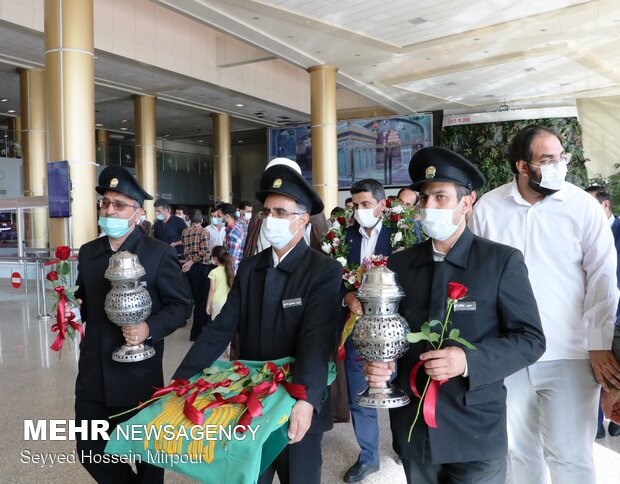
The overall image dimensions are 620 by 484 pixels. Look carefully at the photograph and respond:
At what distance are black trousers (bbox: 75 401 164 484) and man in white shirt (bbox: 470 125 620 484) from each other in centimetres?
158

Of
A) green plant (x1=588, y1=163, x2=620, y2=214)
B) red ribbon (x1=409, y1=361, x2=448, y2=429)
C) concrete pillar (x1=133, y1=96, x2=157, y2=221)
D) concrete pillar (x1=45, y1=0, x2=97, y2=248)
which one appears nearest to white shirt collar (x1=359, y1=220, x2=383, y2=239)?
red ribbon (x1=409, y1=361, x2=448, y2=429)

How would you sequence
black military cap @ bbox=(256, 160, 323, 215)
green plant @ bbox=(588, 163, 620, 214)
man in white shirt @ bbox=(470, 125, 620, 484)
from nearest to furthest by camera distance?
black military cap @ bbox=(256, 160, 323, 215) → man in white shirt @ bbox=(470, 125, 620, 484) → green plant @ bbox=(588, 163, 620, 214)

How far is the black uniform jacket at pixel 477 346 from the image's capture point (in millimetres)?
1737

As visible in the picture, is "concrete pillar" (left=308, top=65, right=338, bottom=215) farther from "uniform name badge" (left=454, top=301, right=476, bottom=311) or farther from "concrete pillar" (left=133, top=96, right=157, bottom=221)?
"uniform name badge" (left=454, top=301, right=476, bottom=311)

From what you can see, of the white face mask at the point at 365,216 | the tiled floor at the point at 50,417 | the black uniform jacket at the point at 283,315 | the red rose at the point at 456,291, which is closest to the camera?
the red rose at the point at 456,291

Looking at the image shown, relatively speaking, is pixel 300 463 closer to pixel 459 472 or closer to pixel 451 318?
pixel 459 472

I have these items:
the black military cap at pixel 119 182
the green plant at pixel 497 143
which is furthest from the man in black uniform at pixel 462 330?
the green plant at pixel 497 143

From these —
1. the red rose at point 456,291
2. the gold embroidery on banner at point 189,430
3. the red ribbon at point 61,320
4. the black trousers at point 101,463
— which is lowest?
the black trousers at point 101,463

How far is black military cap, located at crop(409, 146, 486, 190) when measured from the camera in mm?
1871

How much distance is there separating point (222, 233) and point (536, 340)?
8293 mm

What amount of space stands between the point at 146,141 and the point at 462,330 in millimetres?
18336

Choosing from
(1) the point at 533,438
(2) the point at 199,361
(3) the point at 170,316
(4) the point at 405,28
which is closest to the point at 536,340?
(1) the point at 533,438

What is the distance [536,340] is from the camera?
68.9 inches

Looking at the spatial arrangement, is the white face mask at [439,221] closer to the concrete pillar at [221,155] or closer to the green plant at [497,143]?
the green plant at [497,143]
